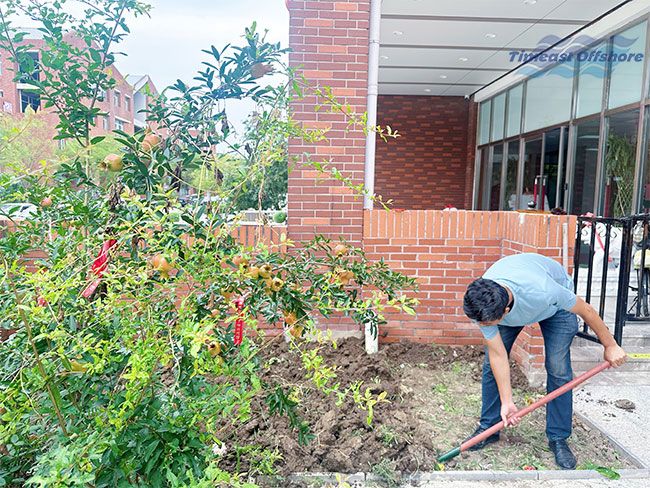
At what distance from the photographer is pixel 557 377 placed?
3.07 m

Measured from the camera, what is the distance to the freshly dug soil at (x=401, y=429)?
2814 mm

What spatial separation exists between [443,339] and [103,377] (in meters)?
3.46

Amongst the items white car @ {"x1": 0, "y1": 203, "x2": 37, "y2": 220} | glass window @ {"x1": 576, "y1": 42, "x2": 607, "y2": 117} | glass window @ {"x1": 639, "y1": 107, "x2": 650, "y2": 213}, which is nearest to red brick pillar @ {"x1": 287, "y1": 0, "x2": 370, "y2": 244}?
white car @ {"x1": 0, "y1": 203, "x2": 37, "y2": 220}

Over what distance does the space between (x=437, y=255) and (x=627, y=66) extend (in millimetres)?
4408

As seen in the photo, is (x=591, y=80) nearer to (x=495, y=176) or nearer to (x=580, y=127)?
(x=580, y=127)

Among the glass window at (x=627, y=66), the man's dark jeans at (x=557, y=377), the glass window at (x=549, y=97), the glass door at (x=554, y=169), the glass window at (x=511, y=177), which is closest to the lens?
the man's dark jeans at (x=557, y=377)

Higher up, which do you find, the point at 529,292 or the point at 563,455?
the point at 529,292

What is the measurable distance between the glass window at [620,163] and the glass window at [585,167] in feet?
0.96

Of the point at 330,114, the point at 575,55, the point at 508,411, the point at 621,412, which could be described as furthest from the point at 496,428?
the point at 575,55

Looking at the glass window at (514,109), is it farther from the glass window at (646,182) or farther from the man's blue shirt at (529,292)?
the man's blue shirt at (529,292)

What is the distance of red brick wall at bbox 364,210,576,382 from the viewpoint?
4.66 m

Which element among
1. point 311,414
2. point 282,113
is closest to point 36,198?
point 282,113

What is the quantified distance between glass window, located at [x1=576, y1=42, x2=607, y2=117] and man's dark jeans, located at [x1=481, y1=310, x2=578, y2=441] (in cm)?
560

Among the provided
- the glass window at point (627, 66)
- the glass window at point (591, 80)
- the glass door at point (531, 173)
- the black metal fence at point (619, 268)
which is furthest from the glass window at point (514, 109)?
the black metal fence at point (619, 268)
